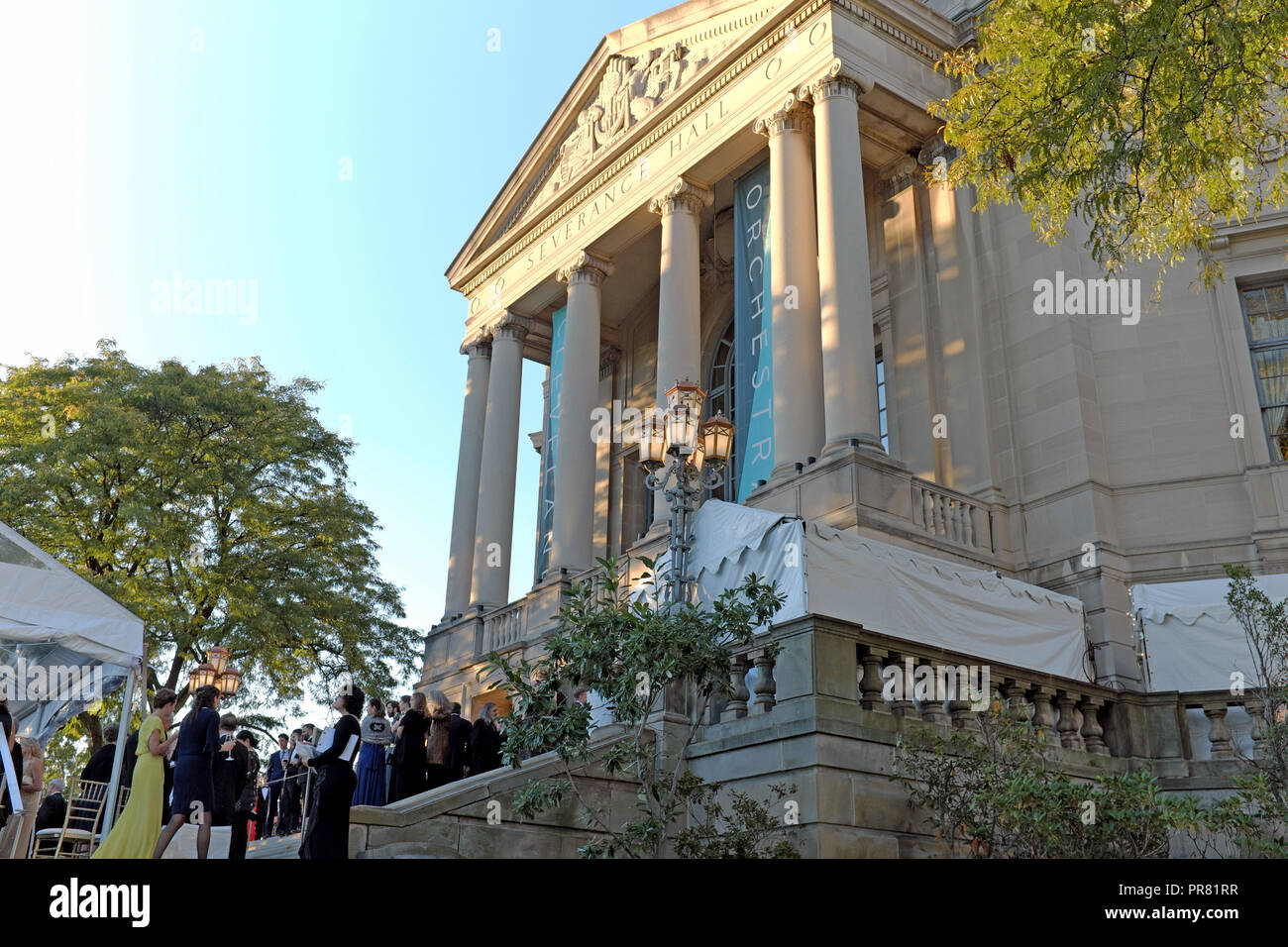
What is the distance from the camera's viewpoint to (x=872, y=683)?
11516 mm

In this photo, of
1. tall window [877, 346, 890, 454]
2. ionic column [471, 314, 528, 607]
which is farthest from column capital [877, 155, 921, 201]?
ionic column [471, 314, 528, 607]

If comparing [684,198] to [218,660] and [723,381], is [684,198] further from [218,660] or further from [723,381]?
[218,660]

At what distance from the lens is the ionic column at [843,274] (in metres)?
18.4

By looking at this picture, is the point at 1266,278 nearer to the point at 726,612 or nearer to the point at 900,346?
the point at 900,346

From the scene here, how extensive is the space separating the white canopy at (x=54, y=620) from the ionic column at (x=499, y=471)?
14.0 m

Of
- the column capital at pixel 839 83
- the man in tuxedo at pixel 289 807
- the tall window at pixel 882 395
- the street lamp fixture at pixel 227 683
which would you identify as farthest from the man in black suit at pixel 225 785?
the column capital at pixel 839 83

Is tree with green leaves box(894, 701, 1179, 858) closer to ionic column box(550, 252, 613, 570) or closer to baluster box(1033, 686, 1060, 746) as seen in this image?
baluster box(1033, 686, 1060, 746)

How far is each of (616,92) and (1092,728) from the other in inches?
748

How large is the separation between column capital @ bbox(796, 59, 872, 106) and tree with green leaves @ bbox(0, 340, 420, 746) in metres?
15.0

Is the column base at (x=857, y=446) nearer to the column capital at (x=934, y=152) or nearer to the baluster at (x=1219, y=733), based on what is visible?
the baluster at (x=1219, y=733)
